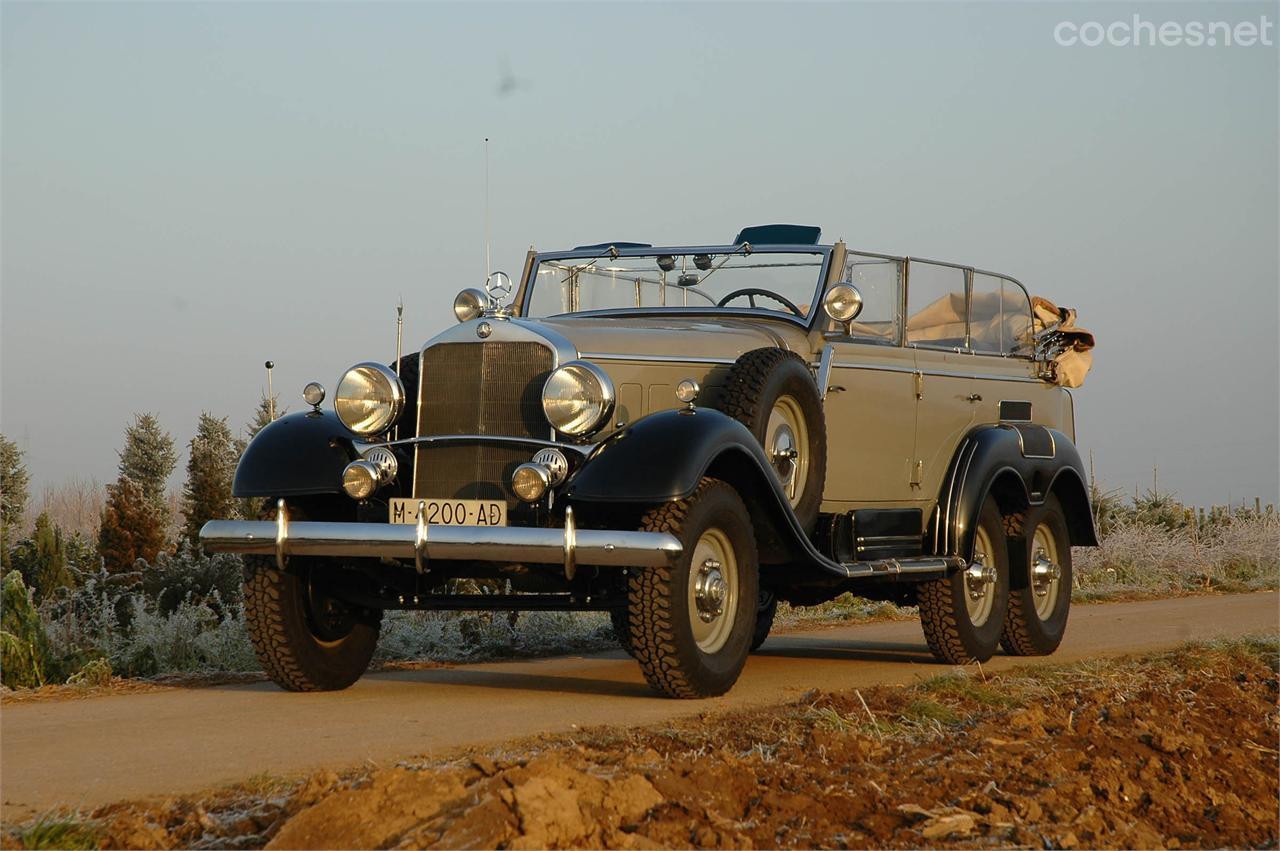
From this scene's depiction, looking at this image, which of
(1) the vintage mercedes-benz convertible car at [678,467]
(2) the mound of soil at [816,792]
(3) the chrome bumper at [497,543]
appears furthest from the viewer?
(1) the vintage mercedes-benz convertible car at [678,467]

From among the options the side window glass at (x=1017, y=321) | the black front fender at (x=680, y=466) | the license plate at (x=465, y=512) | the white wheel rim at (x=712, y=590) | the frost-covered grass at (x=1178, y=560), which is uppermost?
the side window glass at (x=1017, y=321)

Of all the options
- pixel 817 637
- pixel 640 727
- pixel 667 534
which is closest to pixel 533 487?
pixel 667 534

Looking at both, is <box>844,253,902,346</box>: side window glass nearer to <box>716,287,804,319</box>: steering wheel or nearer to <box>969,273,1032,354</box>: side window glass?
<box>716,287,804,319</box>: steering wheel

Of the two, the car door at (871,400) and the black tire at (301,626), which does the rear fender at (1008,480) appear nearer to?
the car door at (871,400)

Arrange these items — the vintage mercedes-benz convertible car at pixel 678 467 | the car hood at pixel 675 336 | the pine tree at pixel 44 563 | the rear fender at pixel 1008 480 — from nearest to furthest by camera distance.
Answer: the vintage mercedes-benz convertible car at pixel 678 467
the car hood at pixel 675 336
the rear fender at pixel 1008 480
the pine tree at pixel 44 563

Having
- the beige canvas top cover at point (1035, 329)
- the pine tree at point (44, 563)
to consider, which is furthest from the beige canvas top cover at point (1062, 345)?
the pine tree at point (44, 563)

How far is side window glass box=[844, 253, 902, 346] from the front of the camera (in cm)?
906

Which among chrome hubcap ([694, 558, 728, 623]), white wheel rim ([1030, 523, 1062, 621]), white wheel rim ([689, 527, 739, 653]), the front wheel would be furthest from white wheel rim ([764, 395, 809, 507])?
white wheel rim ([1030, 523, 1062, 621])

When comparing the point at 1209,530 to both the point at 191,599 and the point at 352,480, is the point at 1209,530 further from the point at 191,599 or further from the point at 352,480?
the point at 352,480

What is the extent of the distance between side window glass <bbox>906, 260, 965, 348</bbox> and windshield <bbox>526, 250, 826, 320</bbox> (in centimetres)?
66

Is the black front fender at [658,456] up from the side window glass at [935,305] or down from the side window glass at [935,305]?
down

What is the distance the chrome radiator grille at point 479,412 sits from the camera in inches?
282

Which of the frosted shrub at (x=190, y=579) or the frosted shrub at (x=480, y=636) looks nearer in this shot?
the frosted shrub at (x=480, y=636)

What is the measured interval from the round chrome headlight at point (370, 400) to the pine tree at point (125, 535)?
252 inches
